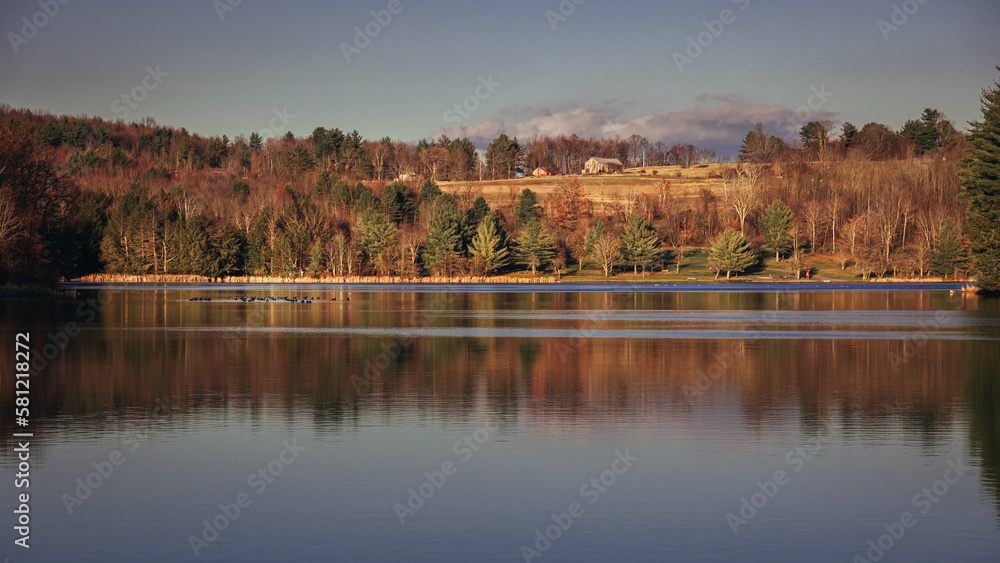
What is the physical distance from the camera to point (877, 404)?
19719mm

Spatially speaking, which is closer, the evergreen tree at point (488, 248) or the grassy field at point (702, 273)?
the grassy field at point (702, 273)

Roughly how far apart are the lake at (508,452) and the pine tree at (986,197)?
38.0 meters

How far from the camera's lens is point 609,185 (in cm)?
16862

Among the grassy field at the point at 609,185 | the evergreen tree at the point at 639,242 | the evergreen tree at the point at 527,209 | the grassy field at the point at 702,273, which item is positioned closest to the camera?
the grassy field at the point at 702,273

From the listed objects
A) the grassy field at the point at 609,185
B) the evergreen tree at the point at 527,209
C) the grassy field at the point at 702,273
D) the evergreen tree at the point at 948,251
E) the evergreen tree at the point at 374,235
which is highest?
the grassy field at the point at 609,185

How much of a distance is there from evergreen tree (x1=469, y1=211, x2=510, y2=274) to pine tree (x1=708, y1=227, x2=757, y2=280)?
25.9 metres

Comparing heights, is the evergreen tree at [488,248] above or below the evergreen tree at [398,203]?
below

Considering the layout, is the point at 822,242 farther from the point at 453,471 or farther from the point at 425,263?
the point at 453,471

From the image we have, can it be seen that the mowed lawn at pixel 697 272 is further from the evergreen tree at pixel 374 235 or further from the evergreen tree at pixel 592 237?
the evergreen tree at pixel 374 235

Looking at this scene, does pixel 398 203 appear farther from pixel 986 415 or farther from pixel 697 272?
pixel 986 415

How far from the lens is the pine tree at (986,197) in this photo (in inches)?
2571

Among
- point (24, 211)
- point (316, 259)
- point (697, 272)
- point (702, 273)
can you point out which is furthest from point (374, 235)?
point (24, 211)

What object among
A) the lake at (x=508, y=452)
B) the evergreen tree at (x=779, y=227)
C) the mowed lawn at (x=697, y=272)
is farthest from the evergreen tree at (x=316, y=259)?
the lake at (x=508, y=452)

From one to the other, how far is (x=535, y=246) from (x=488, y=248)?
5.85 metres
